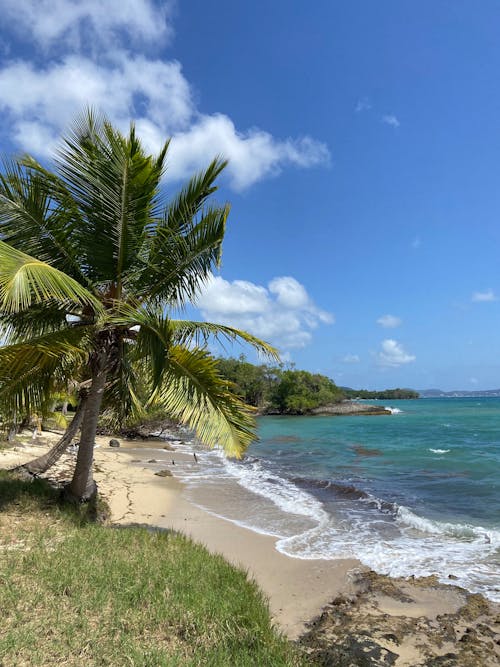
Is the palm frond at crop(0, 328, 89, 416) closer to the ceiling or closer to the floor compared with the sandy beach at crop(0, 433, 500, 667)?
closer to the ceiling

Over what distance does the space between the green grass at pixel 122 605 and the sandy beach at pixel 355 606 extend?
1.05 m

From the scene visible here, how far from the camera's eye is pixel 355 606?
22.1 ft

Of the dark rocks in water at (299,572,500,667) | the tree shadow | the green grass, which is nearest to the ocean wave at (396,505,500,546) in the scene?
the dark rocks in water at (299,572,500,667)

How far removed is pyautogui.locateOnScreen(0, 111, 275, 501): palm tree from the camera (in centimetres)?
726

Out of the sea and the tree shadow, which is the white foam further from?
the tree shadow

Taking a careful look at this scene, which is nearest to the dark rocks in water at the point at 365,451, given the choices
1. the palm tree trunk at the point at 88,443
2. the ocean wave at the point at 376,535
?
the ocean wave at the point at 376,535

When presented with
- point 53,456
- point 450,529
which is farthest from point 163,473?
point 450,529

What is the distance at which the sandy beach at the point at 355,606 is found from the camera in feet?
18.0

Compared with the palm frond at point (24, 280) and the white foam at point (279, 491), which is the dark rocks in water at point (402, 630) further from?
the palm frond at point (24, 280)

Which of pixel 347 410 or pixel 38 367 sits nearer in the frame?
pixel 38 367

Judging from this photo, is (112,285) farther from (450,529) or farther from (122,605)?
(450,529)

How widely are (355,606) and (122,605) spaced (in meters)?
3.79

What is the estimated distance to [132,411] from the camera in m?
10.1

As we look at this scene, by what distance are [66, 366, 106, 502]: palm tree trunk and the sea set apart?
13.8 ft
